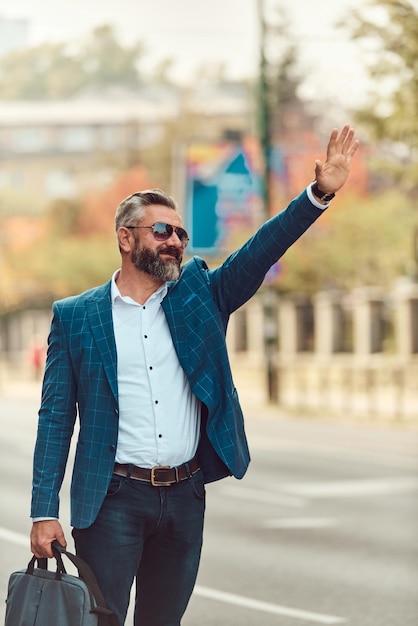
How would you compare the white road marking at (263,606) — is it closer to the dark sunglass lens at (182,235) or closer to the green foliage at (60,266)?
the dark sunglass lens at (182,235)

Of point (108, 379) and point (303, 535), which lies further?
point (303, 535)

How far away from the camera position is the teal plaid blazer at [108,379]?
15.4 ft

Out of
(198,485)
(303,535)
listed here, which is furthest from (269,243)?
(303,535)

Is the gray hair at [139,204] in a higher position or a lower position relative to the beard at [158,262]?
Answer: higher

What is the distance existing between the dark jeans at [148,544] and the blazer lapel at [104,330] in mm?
339

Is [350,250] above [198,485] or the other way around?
above

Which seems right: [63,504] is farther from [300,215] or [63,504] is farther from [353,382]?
[353,382]

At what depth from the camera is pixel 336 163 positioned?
4785 millimetres

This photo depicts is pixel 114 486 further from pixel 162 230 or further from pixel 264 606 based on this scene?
pixel 264 606

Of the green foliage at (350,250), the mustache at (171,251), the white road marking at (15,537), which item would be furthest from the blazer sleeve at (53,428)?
the green foliage at (350,250)

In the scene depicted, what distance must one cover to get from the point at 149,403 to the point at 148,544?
Answer: 0.47 meters

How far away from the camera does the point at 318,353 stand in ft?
126

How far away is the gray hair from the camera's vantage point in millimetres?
4859

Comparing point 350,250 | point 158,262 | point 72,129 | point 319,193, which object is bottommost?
point 158,262
